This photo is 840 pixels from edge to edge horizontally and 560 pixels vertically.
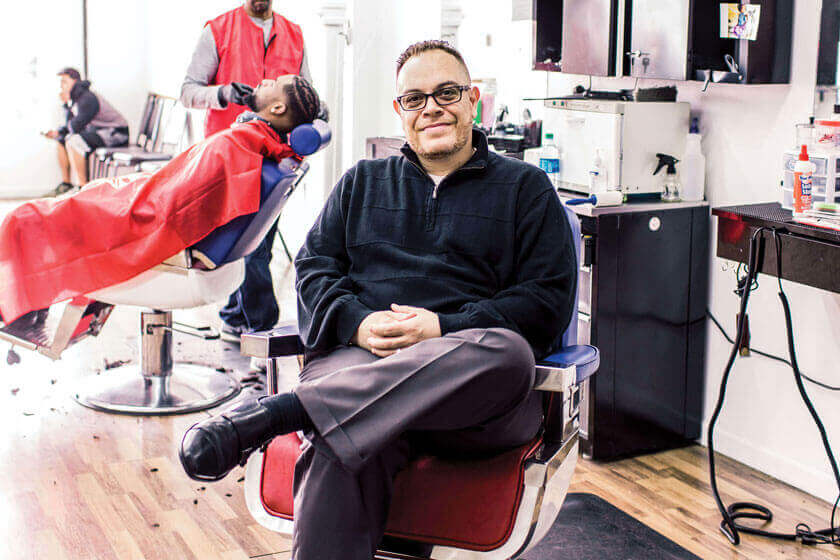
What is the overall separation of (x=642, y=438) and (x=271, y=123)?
5.22 feet

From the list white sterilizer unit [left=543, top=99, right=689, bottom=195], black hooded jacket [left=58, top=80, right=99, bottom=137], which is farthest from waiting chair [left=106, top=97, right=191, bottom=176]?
white sterilizer unit [left=543, top=99, right=689, bottom=195]

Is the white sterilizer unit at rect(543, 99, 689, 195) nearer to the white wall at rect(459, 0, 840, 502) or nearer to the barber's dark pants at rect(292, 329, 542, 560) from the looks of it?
the white wall at rect(459, 0, 840, 502)

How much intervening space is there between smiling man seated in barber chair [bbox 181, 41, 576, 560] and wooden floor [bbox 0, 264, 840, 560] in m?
0.75

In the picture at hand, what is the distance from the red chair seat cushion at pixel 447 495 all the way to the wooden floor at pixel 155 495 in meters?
0.66

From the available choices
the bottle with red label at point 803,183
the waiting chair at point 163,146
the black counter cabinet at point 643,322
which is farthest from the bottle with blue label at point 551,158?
the waiting chair at point 163,146

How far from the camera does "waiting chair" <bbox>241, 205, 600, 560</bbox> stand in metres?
1.63

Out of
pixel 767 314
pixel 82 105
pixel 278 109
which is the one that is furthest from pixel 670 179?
pixel 82 105

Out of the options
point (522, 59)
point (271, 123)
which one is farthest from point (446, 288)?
point (522, 59)

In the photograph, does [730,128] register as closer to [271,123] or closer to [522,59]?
[522,59]

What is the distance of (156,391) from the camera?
3.33 meters

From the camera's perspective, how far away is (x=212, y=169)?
2.91 meters

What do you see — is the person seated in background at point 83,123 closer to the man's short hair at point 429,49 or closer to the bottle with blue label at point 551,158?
the bottle with blue label at point 551,158

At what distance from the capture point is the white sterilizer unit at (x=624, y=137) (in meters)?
2.85

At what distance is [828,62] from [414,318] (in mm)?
1436
